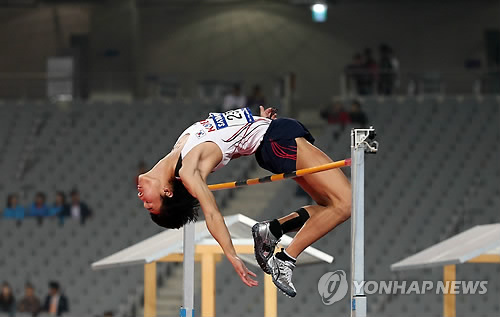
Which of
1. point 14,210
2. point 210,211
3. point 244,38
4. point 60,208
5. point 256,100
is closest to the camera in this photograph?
point 210,211

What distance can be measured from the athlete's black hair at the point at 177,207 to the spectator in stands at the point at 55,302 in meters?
7.32

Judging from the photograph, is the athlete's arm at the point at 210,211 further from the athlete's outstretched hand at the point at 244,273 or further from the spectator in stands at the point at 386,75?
the spectator in stands at the point at 386,75

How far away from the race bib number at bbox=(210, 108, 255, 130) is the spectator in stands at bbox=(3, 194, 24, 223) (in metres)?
9.40

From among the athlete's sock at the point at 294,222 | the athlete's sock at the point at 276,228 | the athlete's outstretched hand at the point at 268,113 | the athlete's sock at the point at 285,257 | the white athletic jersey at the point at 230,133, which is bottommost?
the athlete's sock at the point at 285,257

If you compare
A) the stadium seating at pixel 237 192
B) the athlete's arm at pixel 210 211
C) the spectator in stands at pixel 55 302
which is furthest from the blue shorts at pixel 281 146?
the spectator in stands at pixel 55 302

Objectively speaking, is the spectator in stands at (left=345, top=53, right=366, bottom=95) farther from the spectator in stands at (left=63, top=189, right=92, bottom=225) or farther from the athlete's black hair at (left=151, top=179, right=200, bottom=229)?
the athlete's black hair at (left=151, top=179, right=200, bottom=229)

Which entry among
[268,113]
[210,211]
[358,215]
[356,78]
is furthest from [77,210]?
[358,215]

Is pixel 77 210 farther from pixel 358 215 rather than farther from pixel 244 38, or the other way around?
pixel 358 215

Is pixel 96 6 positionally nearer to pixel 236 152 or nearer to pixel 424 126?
pixel 424 126

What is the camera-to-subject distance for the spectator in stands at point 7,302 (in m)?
13.2

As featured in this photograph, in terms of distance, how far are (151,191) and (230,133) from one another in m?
Answer: 0.55

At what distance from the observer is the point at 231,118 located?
19.6 ft

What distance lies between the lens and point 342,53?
741 inches

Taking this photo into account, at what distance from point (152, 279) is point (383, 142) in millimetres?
6589
